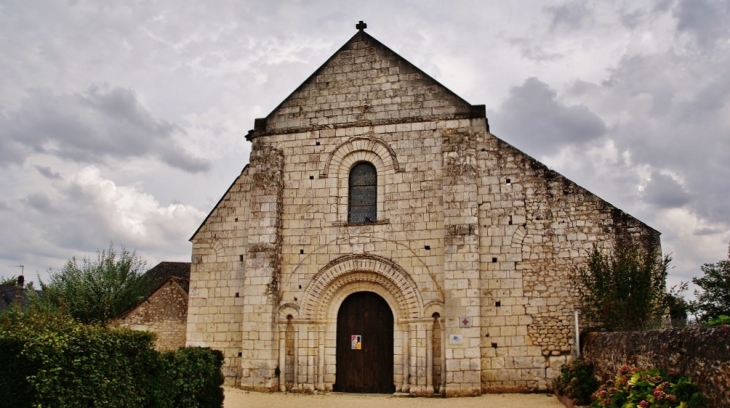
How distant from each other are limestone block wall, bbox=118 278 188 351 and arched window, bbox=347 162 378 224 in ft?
18.2

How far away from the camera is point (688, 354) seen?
22.8 feet

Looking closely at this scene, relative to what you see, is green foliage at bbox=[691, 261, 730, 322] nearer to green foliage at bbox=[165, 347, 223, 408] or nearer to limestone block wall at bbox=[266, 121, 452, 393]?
limestone block wall at bbox=[266, 121, 452, 393]

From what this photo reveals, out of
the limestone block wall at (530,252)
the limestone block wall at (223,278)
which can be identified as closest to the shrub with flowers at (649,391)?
the limestone block wall at (530,252)

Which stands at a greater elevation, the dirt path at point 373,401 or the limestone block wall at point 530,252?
the limestone block wall at point 530,252

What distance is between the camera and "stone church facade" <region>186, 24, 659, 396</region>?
47.6 ft

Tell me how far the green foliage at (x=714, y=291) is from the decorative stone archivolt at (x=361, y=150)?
10469 mm

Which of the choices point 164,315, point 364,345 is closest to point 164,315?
point 164,315

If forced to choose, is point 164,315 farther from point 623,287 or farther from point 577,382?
point 623,287

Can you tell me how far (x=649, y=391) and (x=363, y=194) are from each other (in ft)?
31.4

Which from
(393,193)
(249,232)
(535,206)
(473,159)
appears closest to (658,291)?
(535,206)

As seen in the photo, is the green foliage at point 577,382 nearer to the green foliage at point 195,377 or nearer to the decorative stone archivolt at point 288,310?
the decorative stone archivolt at point 288,310

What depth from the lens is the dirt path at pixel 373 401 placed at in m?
12.9

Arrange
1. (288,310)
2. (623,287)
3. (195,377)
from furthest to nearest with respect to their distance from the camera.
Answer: (288,310)
(623,287)
(195,377)

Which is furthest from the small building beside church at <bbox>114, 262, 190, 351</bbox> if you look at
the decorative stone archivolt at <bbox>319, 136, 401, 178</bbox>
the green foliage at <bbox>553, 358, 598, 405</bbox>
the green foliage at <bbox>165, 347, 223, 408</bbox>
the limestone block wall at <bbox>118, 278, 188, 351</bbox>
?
the green foliage at <bbox>553, 358, 598, 405</bbox>
